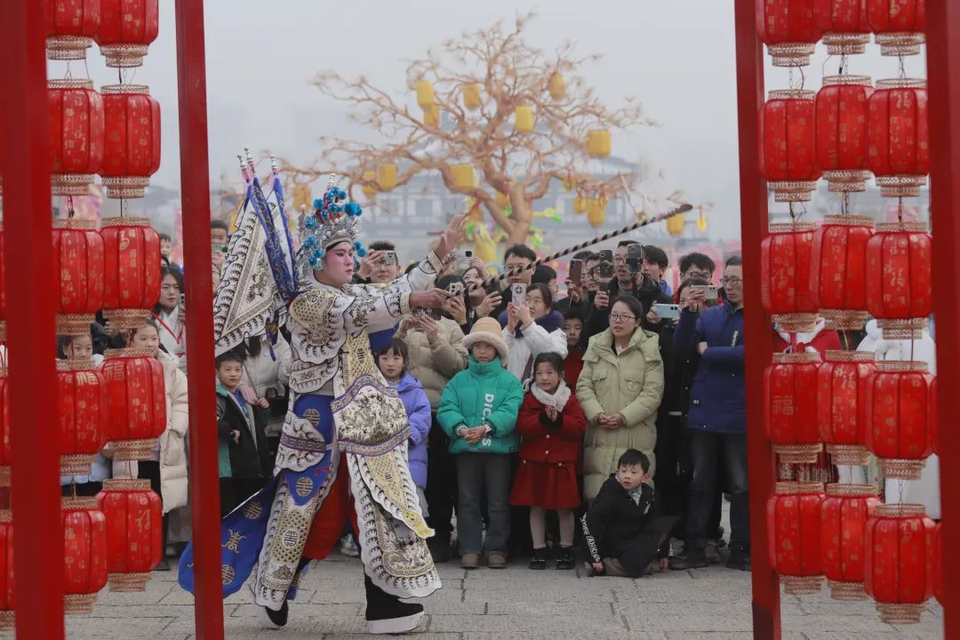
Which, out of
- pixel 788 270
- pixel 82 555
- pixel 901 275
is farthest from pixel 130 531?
pixel 901 275

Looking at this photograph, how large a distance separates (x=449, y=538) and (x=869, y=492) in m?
3.93

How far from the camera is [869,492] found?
15.6 ft

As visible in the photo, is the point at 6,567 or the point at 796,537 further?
the point at 796,537

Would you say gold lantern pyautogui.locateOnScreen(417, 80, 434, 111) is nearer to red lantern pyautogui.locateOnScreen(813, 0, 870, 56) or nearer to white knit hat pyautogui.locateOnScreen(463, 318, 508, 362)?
white knit hat pyautogui.locateOnScreen(463, 318, 508, 362)

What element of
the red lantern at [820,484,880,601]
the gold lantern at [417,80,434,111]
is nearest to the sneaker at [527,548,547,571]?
the red lantern at [820,484,880,601]

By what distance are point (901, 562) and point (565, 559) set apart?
374 centimetres

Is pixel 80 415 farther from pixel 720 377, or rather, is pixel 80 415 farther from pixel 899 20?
pixel 720 377

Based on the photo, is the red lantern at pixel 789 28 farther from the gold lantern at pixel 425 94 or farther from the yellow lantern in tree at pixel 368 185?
the yellow lantern in tree at pixel 368 185

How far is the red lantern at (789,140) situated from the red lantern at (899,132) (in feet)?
0.68

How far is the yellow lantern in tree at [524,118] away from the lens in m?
23.0

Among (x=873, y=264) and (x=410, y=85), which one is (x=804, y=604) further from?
(x=410, y=85)

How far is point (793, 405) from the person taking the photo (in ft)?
15.7

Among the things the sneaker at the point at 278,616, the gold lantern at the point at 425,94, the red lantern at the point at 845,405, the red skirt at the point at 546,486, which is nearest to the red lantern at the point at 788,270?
the red lantern at the point at 845,405

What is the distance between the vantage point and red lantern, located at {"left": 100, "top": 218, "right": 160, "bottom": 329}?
4582 millimetres
